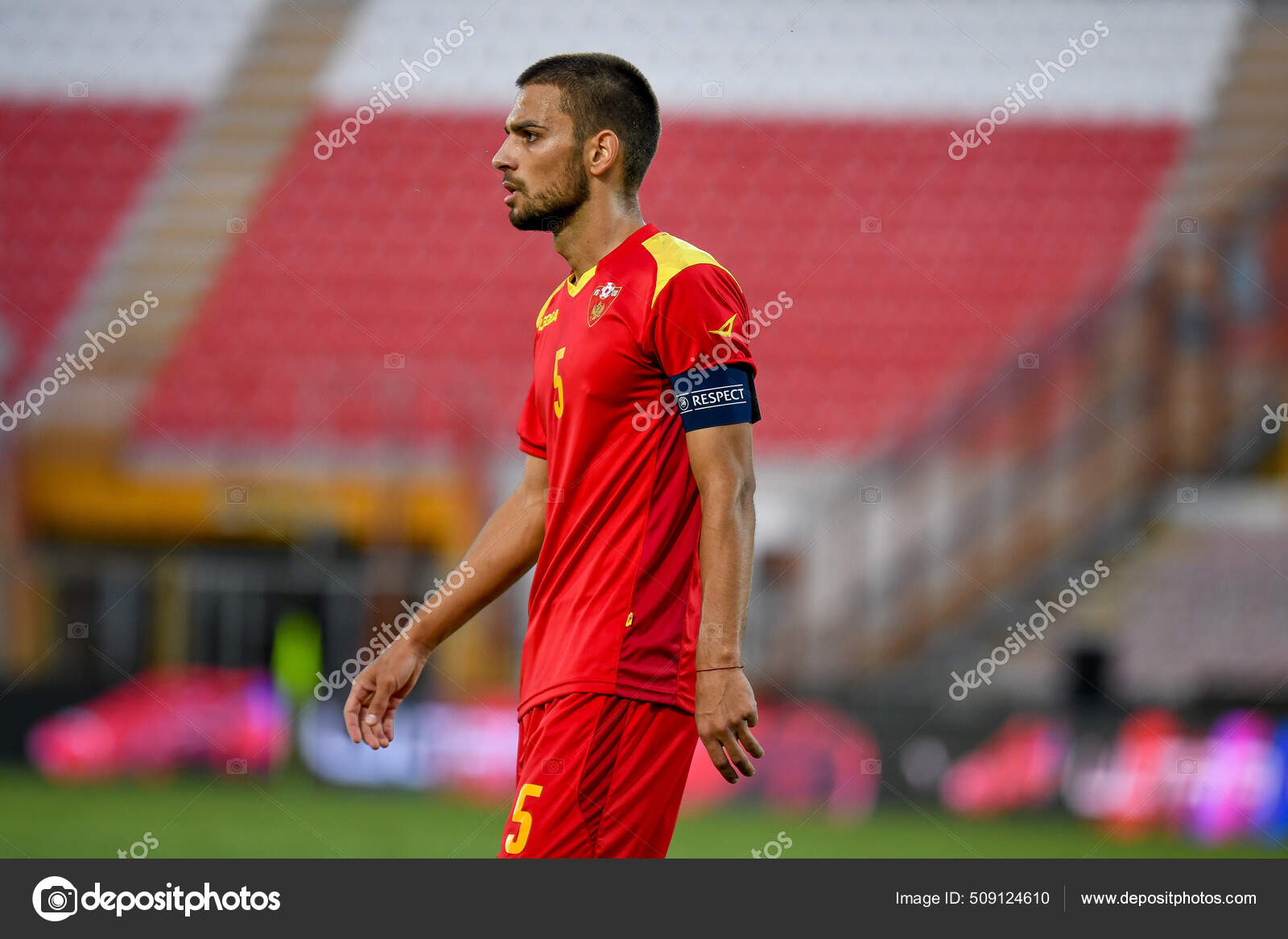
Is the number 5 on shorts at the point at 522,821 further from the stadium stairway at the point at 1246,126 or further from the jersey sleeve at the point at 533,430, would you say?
the stadium stairway at the point at 1246,126

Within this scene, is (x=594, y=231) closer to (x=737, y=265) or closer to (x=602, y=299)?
(x=602, y=299)

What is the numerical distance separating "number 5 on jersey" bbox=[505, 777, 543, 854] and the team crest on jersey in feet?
2.67

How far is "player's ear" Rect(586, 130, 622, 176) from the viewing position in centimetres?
272

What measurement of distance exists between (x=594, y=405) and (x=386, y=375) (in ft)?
32.4

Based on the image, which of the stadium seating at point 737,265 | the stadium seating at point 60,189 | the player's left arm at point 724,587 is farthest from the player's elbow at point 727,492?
the stadium seating at point 60,189

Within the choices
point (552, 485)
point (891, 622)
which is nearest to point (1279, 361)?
point (891, 622)

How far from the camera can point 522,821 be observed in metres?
2.50

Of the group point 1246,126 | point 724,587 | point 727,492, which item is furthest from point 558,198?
point 1246,126

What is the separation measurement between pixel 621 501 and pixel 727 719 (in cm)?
45

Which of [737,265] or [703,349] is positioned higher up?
[737,265]

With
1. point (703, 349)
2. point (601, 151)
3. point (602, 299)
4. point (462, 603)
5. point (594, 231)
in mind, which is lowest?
point (462, 603)

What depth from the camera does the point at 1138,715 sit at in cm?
850

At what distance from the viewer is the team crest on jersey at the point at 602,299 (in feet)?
8.68
